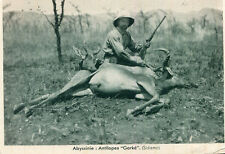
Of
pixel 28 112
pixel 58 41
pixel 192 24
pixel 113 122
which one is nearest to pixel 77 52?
pixel 58 41

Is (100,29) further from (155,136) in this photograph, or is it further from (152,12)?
(155,136)

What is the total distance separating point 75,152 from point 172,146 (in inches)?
88.6

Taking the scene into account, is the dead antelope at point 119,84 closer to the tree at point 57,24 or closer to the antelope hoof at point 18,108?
the antelope hoof at point 18,108

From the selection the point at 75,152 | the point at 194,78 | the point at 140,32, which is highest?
the point at 140,32

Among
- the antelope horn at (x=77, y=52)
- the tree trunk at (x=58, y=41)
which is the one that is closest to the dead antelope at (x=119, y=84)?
the antelope horn at (x=77, y=52)

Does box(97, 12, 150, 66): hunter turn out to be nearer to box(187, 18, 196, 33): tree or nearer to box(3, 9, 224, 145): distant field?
box(3, 9, 224, 145): distant field

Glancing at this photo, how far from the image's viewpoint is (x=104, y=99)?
40.6 ft

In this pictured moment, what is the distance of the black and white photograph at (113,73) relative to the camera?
1213cm

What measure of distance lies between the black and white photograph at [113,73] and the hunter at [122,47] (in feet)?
0.08

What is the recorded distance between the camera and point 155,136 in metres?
12.0

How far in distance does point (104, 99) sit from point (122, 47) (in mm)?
1322

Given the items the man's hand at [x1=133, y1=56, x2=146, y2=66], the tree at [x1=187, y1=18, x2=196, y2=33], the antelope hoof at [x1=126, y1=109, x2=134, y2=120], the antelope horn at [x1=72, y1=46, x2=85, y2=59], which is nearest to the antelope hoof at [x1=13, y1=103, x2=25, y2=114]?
the antelope horn at [x1=72, y1=46, x2=85, y2=59]

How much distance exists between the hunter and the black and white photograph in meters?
0.02

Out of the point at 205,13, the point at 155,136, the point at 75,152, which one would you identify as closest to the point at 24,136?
the point at 75,152
